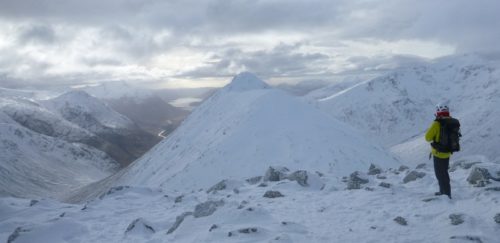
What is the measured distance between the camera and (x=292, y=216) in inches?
647

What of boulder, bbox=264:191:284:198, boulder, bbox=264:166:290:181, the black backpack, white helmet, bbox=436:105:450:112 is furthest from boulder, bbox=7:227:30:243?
white helmet, bbox=436:105:450:112

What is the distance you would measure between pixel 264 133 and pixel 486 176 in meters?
69.6

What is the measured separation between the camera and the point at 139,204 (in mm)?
24562

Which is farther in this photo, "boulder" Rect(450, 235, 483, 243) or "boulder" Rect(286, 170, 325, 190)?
"boulder" Rect(286, 170, 325, 190)

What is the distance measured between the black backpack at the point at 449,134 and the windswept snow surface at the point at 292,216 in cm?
197

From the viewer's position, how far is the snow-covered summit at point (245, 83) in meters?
157

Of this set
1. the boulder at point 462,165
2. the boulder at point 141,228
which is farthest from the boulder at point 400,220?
the boulder at point 141,228

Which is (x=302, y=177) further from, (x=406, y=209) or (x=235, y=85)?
(x=235, y=85)

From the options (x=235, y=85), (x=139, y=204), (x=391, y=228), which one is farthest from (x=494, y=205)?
(x=235, y=85)

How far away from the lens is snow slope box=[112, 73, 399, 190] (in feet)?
237

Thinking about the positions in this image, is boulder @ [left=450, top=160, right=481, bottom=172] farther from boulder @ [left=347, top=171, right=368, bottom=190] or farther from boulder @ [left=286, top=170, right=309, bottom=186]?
boulder @ [left=286, top=170, right=309, bottom=186]

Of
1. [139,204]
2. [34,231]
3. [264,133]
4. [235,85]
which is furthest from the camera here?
[235,85]

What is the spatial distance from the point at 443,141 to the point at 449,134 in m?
0.33

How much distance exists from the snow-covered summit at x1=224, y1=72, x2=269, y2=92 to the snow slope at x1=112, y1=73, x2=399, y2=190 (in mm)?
32494
